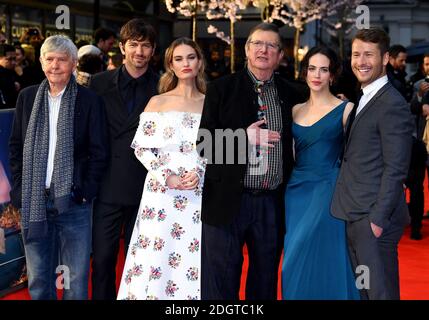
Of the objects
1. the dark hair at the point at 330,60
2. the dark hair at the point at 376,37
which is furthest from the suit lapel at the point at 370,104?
the dark hair at the point at 330,60

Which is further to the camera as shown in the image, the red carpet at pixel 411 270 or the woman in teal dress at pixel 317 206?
the red carpet at pixel 411 270

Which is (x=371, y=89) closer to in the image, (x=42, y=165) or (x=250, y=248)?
(x=250, y=248)

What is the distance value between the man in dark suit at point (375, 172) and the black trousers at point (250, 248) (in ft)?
1.42

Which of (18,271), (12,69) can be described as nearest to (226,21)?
(12,69)

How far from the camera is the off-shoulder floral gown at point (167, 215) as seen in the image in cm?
468

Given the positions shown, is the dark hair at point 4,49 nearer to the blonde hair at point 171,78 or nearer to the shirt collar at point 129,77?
the shirt collar at point 129,77

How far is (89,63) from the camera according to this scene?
6.76 metres

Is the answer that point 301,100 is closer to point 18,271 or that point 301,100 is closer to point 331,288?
point 331,288

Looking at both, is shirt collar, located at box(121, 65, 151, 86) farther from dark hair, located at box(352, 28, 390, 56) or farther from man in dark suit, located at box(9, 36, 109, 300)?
dark hair, located at box(352, 28, 390, 56)

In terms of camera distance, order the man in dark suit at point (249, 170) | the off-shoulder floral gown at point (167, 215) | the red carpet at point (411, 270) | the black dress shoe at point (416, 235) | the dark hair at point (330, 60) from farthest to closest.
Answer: the black dress shoe at point (416, 235)
the red carpet at point (411, 270)
the off-shoulder floral gown at point (167, 215)
the dark hair at point (330, 60)
the man in dark suit at point (249, 170)

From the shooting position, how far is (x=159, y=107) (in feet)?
15.6

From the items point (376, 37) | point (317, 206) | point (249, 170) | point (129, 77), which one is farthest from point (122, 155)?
point (376, 37)

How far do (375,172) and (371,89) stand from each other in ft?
1.66

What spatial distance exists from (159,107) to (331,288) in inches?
65.1
